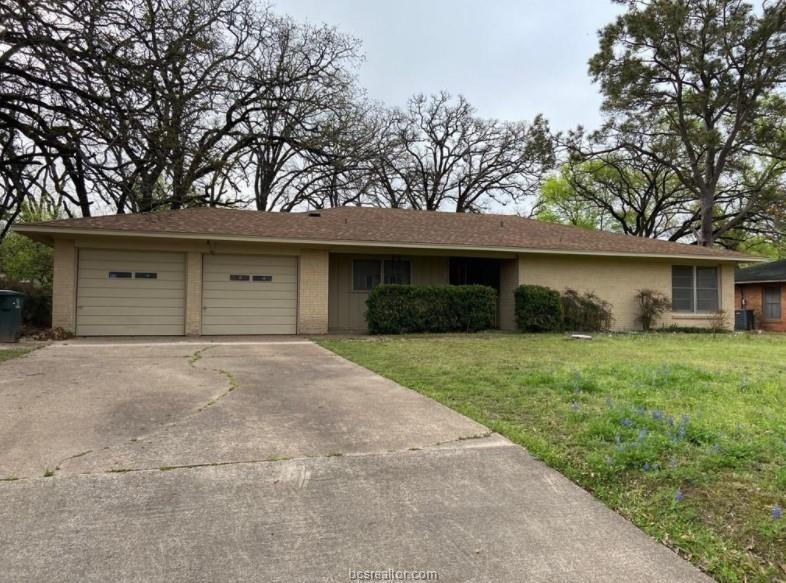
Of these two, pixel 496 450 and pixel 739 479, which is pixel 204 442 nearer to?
pixel 496 450

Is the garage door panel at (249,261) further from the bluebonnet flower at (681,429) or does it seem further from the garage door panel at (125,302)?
the bluebonnet flower at (681,429)

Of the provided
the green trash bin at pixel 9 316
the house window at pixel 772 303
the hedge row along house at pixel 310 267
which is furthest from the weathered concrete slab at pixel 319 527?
the house window at pixel 772 303

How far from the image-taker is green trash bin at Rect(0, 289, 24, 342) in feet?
35.7

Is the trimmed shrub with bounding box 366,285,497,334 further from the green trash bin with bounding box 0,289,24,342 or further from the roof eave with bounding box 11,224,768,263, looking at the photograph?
the green trash bin with bounding box 0,289,24,342

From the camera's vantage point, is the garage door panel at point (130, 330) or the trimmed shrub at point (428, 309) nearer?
the garage door panel at point (130, 330)

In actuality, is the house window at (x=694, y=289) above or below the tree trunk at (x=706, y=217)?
below

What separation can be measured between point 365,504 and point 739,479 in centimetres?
239

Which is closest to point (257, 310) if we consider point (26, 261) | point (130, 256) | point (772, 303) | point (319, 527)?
point (130, 256)

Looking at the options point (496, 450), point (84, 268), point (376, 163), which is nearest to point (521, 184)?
point (376, 163)

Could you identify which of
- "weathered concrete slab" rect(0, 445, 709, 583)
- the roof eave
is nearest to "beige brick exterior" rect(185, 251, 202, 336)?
the roof eave

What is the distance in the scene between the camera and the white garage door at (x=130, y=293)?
41.2 feet

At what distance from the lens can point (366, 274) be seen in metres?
15.7

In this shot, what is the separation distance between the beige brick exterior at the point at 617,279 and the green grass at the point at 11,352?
12343 millimetres

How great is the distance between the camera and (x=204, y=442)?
4.00 m
